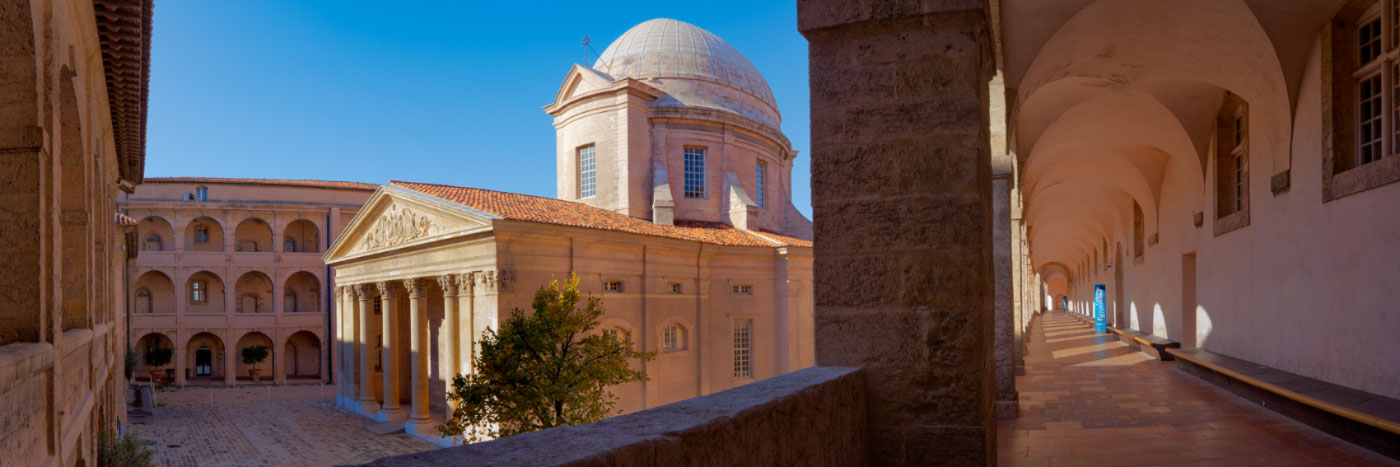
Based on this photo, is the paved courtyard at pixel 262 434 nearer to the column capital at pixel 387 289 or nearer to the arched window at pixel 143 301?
the column capital at pixel 387 289

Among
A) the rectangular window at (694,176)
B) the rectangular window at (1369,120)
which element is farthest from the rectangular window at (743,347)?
the rectangular window at (1369,120)

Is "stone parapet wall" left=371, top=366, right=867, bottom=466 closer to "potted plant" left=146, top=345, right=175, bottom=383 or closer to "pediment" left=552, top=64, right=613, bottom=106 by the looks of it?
"pediment" left=552, top=64, right=613, bottom=106

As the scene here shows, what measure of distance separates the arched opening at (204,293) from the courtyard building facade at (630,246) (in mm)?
15669

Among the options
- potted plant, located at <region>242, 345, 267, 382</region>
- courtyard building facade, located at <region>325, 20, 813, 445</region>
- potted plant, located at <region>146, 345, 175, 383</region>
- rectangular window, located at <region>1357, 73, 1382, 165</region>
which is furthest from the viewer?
potted plant, located at <region>242, 345, 267, 382</region>

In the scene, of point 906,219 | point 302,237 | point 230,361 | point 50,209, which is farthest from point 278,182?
point 906,219

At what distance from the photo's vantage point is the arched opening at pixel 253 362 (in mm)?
40500

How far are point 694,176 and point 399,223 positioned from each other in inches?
461

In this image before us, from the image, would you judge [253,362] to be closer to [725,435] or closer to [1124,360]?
[1124,360]

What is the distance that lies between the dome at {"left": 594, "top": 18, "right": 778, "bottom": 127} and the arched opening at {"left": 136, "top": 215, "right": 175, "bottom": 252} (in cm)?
2456

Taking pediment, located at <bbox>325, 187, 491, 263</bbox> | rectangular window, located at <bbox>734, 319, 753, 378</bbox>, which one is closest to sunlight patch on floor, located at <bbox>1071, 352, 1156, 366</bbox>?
rectangular window, located at <bbox>734, 319, 753, 378</bbox>

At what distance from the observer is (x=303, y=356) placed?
42.3 m

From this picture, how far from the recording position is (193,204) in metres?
38.7

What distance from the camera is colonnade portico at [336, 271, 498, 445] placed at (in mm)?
21000

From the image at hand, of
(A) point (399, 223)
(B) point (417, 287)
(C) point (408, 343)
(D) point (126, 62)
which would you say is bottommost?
(C) point (408, 343)
